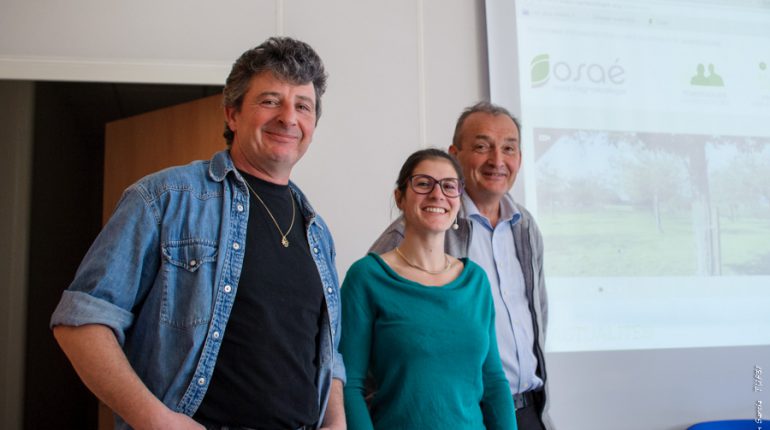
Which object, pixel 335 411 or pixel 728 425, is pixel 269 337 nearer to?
pixel 335 411

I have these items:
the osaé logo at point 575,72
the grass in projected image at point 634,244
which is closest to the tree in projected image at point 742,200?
the grass in projected image at point 634,244

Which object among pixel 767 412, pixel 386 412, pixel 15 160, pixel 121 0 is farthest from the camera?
pixel 15 160

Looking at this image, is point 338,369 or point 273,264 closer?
point 273,264

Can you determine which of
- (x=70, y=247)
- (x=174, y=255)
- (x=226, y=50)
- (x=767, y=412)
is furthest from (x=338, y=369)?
(x=70, y=247)

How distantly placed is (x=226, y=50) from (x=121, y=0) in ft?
1.55

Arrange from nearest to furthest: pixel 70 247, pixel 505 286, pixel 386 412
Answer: pixel 386 412 → pixel 505 286 → pixel 70 247

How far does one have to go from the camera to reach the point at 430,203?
1.53 meters

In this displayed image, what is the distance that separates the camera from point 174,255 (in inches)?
44.3

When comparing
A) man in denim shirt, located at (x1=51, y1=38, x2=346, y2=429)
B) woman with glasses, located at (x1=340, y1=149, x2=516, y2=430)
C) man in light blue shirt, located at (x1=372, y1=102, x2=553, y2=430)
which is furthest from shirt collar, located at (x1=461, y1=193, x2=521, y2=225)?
man in denim shirt, located at (x1=51, y1=38, x2=346, y2=429)

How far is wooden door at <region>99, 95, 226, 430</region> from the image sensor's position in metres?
2.93

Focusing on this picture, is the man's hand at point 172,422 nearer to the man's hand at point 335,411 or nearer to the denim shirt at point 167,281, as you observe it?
the denim shirt at point 167,281

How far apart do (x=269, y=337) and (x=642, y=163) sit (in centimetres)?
227

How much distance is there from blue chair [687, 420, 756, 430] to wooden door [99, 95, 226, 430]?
248 centimetres

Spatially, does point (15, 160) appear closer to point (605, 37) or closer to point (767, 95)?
point (605, 37)
